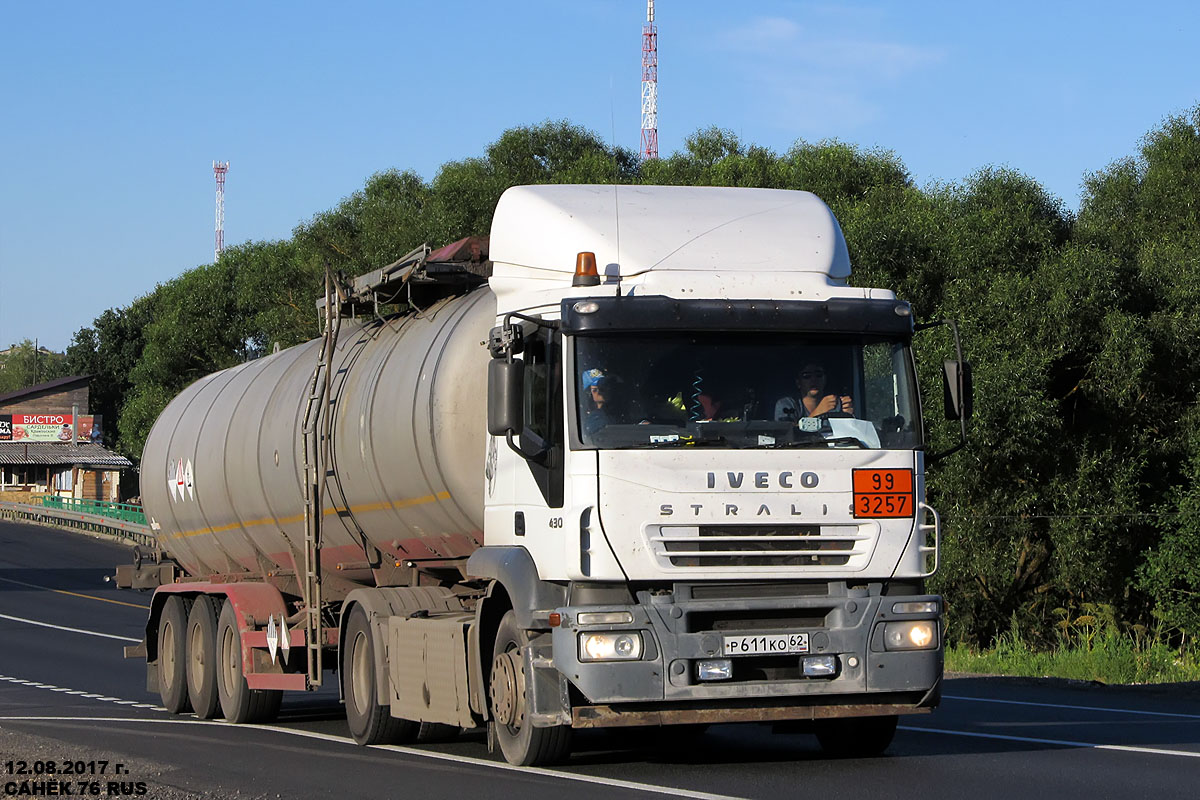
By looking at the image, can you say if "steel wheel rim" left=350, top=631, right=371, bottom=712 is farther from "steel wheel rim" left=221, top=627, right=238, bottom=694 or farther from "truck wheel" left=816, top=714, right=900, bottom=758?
"truck wheel" left=816, top=714, right=900, bottom=758

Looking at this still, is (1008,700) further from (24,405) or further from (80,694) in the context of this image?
(24,405)

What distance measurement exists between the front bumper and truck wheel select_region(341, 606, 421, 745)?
3.16 m

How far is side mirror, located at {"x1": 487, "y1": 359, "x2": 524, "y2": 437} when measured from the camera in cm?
1009

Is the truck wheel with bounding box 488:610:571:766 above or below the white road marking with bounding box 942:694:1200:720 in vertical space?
above

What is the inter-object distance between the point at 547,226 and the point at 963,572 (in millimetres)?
19187

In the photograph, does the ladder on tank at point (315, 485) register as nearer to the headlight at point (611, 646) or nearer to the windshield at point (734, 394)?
the windshield at point (734, 394)

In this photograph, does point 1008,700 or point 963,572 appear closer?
point 1008,700

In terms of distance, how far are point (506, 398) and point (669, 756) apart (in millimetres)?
3042

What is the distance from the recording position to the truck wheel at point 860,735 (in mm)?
11203

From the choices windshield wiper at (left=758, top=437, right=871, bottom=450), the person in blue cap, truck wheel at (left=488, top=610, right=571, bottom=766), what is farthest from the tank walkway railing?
windshield wiper at (left=758, top=437, right=871, bottom=450)

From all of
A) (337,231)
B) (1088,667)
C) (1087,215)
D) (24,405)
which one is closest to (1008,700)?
(1088,667)

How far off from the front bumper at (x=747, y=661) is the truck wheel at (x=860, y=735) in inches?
39.3

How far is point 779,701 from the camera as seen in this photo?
1010 centimetres

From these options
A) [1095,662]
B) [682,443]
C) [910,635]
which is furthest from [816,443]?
[1095,662]
